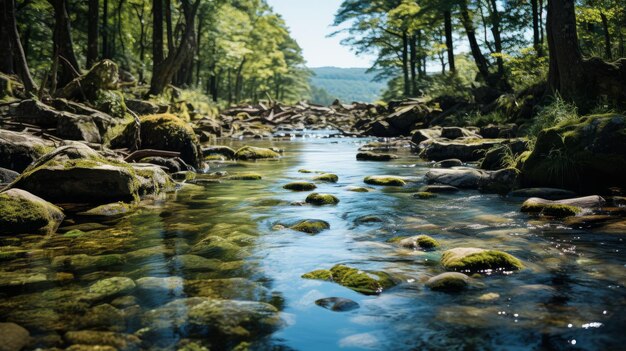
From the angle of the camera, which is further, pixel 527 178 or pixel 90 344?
pixel 527 178

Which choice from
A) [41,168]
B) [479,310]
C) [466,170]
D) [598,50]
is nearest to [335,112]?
[598,50]

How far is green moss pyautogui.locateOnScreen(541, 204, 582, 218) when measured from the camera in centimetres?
618

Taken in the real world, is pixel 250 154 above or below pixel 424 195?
above

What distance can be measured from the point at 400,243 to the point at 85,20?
93.6 feet

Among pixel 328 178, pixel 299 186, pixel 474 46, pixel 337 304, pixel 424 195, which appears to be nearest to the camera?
pixel 337 304

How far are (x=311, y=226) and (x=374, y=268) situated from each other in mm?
1631

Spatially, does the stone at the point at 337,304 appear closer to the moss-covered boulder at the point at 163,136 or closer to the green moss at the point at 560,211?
the green moss at the point at 560,211

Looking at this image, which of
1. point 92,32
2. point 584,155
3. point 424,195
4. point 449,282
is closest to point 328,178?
point 424,195

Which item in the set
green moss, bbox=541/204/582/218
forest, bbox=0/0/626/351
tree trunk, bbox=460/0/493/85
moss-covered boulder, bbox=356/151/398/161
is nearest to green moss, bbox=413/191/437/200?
forest, bbox=0/0/626/351

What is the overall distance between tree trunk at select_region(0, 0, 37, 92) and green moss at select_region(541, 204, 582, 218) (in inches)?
532

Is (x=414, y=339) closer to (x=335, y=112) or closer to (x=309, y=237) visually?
(x=309, y=237)

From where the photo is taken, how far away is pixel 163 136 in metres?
11.7

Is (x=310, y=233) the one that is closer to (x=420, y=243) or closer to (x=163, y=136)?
(x=420, y=243)

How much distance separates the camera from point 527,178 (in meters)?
8.29
